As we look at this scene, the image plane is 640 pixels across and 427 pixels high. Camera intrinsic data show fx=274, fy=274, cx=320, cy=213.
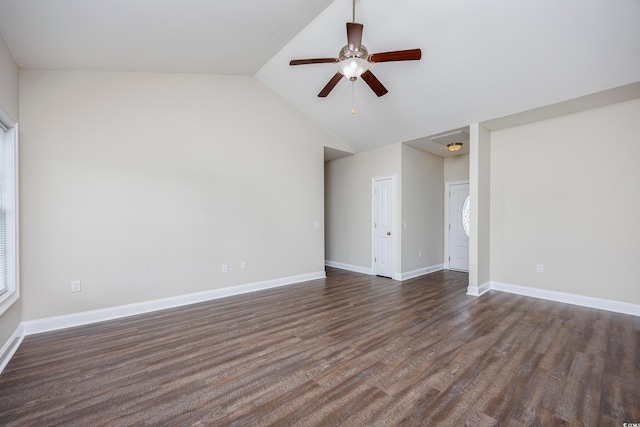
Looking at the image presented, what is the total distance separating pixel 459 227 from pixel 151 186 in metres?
6.00

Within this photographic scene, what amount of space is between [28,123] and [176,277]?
237 centimetres

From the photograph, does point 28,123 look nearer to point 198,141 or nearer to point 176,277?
point 198,141

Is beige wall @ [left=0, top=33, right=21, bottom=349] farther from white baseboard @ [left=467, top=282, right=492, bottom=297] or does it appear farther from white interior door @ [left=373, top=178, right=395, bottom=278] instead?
white baseboard @ [left=467, top=282, right=492, bottom=297]

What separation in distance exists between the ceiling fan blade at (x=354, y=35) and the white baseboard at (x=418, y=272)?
13.6 ft

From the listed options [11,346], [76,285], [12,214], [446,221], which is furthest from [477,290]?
[12,214]

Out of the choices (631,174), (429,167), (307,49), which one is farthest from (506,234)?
(307,49)

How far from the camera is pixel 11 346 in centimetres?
256

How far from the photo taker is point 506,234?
4559mm

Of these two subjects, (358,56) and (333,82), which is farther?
(333,82)

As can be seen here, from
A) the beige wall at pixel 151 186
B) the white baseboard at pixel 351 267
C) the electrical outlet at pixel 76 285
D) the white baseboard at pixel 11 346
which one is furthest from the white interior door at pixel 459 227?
the white baseboard at pixel 11 346

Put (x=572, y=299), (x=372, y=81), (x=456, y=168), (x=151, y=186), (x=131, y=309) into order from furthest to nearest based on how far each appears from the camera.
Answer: (x=456, y=168) → (x=572, y=299) → (x=151, y=186) → (x=131, y=309) → (x=372, y=81)

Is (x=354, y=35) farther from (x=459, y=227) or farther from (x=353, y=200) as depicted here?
(x=459, y=227)

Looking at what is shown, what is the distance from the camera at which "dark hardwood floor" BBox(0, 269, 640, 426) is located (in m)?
1.74

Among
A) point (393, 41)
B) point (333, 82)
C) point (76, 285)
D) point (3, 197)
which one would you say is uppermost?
point (393, 41)
